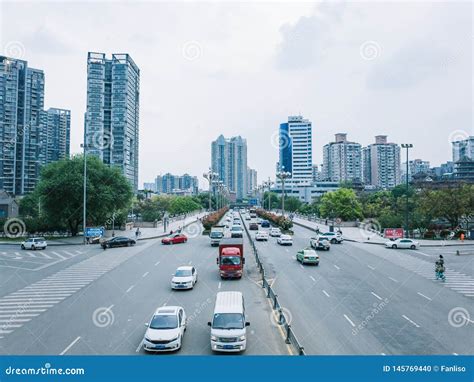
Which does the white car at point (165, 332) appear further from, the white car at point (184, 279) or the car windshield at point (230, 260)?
the car windshield at point (230, 260)

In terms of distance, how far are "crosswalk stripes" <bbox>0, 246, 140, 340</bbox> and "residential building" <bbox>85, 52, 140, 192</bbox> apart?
102 meters

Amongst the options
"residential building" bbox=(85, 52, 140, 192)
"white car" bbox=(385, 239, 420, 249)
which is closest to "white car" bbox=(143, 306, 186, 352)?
"white car" bbox=(385, 239, 420, 249)

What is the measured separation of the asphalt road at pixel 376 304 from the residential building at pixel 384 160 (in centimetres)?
17274

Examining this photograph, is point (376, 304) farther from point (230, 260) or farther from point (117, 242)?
point (117, 242)

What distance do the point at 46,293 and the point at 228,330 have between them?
41.1ft

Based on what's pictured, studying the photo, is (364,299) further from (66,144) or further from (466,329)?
(66,144)

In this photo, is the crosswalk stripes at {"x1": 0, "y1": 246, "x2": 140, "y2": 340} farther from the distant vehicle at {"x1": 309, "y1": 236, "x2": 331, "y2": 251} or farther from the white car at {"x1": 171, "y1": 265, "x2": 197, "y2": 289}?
the distant vehicle at {"x1": 309, "y1": 236, "x2": 331, "y2": 251}

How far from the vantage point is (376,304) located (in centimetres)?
1745
